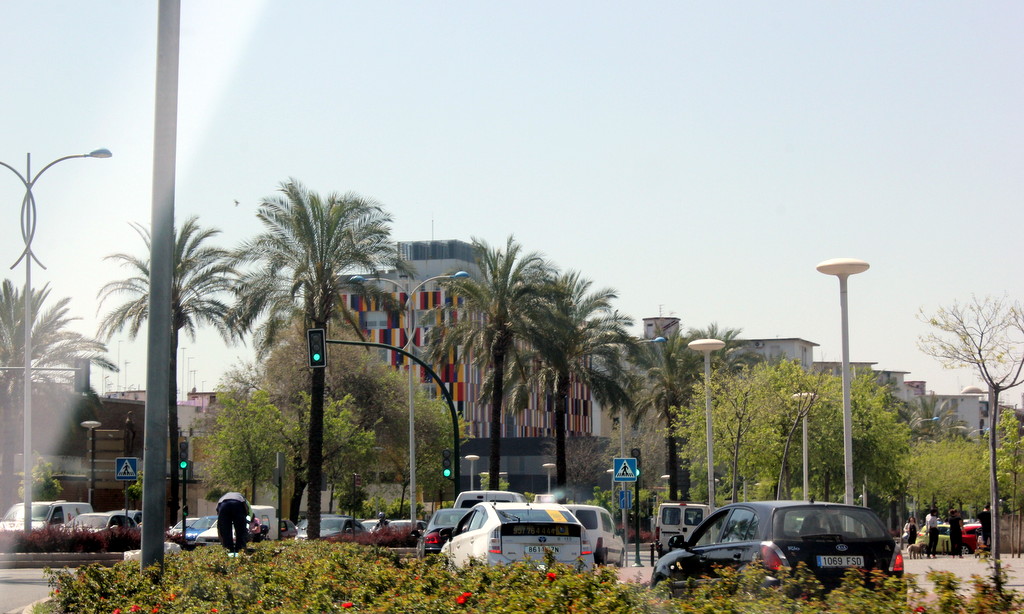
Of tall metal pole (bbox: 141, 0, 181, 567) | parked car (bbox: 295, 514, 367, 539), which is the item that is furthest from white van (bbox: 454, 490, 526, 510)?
tall metal pole (bbox: 141, 0, 181, 567)

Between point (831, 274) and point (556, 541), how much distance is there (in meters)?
10.1

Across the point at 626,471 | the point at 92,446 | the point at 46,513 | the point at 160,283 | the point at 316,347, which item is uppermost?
the point at 316,347

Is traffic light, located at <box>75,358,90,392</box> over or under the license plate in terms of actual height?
over

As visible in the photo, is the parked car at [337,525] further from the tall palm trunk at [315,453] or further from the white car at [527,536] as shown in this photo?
the white car at [527,536]

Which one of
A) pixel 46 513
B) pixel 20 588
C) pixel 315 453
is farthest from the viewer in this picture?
pixel 46 513

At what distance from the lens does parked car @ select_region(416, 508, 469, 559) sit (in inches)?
933

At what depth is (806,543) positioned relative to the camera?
38.9 feet

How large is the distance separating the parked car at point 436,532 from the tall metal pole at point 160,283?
450 inches

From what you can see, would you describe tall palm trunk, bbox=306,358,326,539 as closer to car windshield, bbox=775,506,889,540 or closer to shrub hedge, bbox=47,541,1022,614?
shrub hedge, bbox=47,541,1022,614

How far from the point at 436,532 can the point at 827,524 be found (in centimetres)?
1311

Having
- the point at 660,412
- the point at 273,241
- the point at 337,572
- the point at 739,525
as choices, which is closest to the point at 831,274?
the point at 739,525

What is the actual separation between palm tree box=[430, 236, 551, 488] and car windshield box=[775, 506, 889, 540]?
1141 inches

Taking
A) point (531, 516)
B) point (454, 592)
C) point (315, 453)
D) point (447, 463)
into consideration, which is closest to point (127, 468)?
point (315, 453)

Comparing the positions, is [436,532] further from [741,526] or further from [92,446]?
[92,446]
